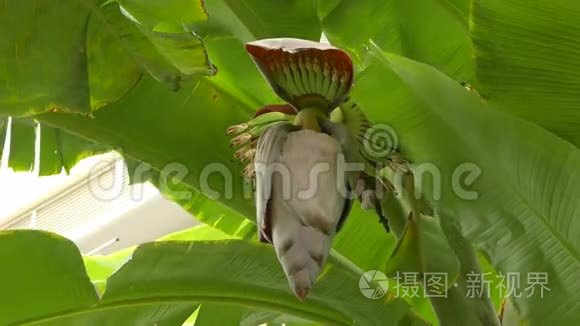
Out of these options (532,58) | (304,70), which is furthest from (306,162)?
(532,58)

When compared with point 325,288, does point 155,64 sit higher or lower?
higher

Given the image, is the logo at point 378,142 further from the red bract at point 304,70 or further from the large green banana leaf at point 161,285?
the large green banana leaf at point 161,285

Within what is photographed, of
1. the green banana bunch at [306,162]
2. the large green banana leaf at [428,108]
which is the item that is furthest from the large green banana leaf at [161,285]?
the green banana bunch at [306,162]

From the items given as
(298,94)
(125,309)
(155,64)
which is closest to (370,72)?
(298,94)

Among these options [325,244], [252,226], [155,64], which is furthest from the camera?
[252,226]

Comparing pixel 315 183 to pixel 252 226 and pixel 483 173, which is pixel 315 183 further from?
pixel 252 226
